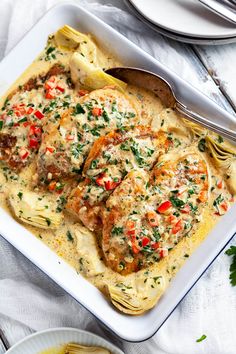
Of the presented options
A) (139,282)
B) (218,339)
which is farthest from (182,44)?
(218,339)

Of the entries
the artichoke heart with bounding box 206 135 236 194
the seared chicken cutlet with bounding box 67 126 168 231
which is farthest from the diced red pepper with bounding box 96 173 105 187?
the artichoke heart with bounding box 206 135 236 194

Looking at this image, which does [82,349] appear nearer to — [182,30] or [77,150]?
[77,150]

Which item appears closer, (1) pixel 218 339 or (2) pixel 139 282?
(2) pixel 139 282

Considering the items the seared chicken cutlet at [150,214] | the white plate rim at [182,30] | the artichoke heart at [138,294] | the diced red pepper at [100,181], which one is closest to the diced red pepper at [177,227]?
the seared chicken cutlet at [150,214]

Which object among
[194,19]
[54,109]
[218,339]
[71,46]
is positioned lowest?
[218,339]

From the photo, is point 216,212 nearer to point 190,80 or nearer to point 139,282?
point 139,282
